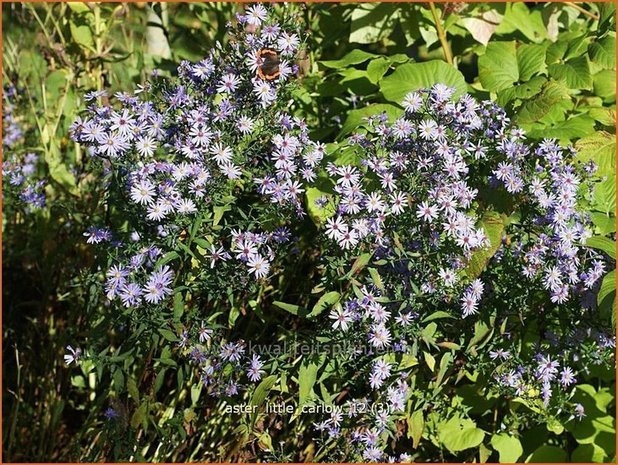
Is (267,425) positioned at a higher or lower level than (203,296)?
lower

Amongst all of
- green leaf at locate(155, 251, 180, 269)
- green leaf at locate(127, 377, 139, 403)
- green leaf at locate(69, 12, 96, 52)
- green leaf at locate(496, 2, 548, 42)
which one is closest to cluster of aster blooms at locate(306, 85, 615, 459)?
green leaf at locate(155, 251, 180, 269)

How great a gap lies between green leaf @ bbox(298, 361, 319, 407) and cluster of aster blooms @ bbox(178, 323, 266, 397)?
0.10 metres

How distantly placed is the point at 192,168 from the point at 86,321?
2.28ft

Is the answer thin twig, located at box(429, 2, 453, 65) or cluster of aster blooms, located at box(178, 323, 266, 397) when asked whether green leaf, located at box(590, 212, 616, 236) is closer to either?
thin twig, located at box(429, 2, 453, 65)

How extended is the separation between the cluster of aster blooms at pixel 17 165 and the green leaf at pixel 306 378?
0.90m

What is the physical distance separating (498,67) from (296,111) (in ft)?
1.74

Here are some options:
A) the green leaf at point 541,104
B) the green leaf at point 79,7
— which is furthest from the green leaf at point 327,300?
the green leaf at point 79,7

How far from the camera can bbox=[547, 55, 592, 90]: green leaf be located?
1.95 m

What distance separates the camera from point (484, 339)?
1784mm

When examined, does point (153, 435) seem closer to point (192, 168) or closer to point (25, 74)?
point (192, 168)

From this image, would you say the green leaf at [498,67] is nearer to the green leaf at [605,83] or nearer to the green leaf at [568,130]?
the green leaf at [568,130]

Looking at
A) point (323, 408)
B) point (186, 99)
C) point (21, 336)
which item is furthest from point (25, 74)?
point (323, 408)

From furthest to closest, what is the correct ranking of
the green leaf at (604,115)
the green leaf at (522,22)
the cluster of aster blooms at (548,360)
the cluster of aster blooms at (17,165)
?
the green leaf at (522,22)
the cluster of aster blooms at (17,165)
the green leaf at (604,115)
the cluster of aster blooms at (548,360)

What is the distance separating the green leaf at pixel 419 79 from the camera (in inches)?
76.2
